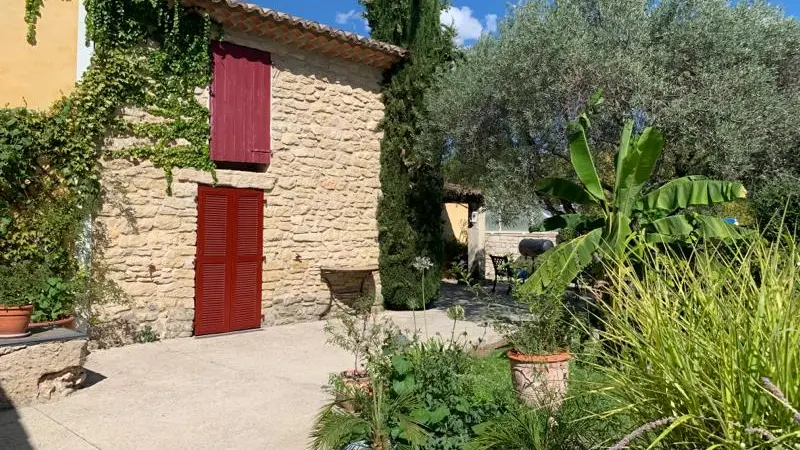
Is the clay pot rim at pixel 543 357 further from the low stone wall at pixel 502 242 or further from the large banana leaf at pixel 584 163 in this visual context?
the low stone wall at pixel 502 242

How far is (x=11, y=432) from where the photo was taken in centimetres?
417

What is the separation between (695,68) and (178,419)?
721 cm

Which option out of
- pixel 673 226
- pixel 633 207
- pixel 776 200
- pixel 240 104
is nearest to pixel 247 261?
pixel 240 104

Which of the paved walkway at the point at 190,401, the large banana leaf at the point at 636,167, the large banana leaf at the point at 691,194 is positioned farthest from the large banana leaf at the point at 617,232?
the paved walkway at the point at 190,401

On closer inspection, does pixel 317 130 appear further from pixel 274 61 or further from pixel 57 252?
pixel 57 252

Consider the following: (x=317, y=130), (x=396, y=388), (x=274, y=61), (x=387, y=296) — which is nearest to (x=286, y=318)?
(x=387, y=296)

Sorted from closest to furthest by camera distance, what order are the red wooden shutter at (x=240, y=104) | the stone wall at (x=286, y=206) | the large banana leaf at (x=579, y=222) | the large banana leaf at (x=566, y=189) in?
1. the large banana leaf at (x=579, y=222)
2. the large banana leaf at (x=566, y=189)
3. the stone wall at (x=286, y=206)
4. the red wooden shutter at (x=240, y=104)

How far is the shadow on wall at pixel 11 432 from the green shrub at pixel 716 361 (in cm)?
393

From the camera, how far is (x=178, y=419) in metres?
4.52

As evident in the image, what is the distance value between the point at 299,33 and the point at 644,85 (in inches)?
195

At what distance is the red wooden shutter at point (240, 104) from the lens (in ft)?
26.5

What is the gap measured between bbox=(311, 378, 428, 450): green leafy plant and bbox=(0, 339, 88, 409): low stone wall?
260cm

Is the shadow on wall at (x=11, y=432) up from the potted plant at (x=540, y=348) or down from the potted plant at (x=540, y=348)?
down

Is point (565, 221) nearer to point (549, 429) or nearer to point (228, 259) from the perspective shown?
point (549, 429)
